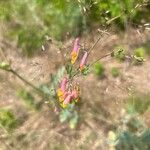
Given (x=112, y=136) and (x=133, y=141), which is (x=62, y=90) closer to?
(x=112, y=136)

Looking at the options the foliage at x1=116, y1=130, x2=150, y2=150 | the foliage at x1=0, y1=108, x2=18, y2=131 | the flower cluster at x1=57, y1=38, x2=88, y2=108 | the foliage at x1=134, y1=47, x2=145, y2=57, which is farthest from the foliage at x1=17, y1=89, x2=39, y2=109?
the foliage at x1=134, y1=47, x2=145, y2=57

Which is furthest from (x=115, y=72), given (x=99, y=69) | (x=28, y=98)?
(x=28, y=98)

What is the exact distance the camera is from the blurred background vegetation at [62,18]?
323 cm

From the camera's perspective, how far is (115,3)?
3223mm

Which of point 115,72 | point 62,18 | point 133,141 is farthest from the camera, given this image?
point 62,18

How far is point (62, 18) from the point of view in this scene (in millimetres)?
3279

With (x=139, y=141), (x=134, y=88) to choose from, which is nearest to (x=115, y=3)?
(x=134, y=88)

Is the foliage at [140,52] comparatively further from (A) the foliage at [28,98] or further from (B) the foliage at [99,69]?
(A) the foliage at [28,98]

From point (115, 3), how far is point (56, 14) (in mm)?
441

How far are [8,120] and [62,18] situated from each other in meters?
0.87

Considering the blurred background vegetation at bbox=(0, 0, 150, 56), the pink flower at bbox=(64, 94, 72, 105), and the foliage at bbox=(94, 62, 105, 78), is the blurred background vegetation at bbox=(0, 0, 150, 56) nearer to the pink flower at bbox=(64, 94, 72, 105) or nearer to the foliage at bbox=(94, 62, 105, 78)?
the foliage at bbox=(94, 62, 105, 78)

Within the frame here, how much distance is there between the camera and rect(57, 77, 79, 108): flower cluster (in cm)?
A: 270

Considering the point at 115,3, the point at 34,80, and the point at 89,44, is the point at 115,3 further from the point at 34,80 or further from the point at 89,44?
the point at 34,80

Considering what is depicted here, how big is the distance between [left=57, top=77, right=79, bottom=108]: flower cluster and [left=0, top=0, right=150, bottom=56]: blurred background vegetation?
59 centimetres
